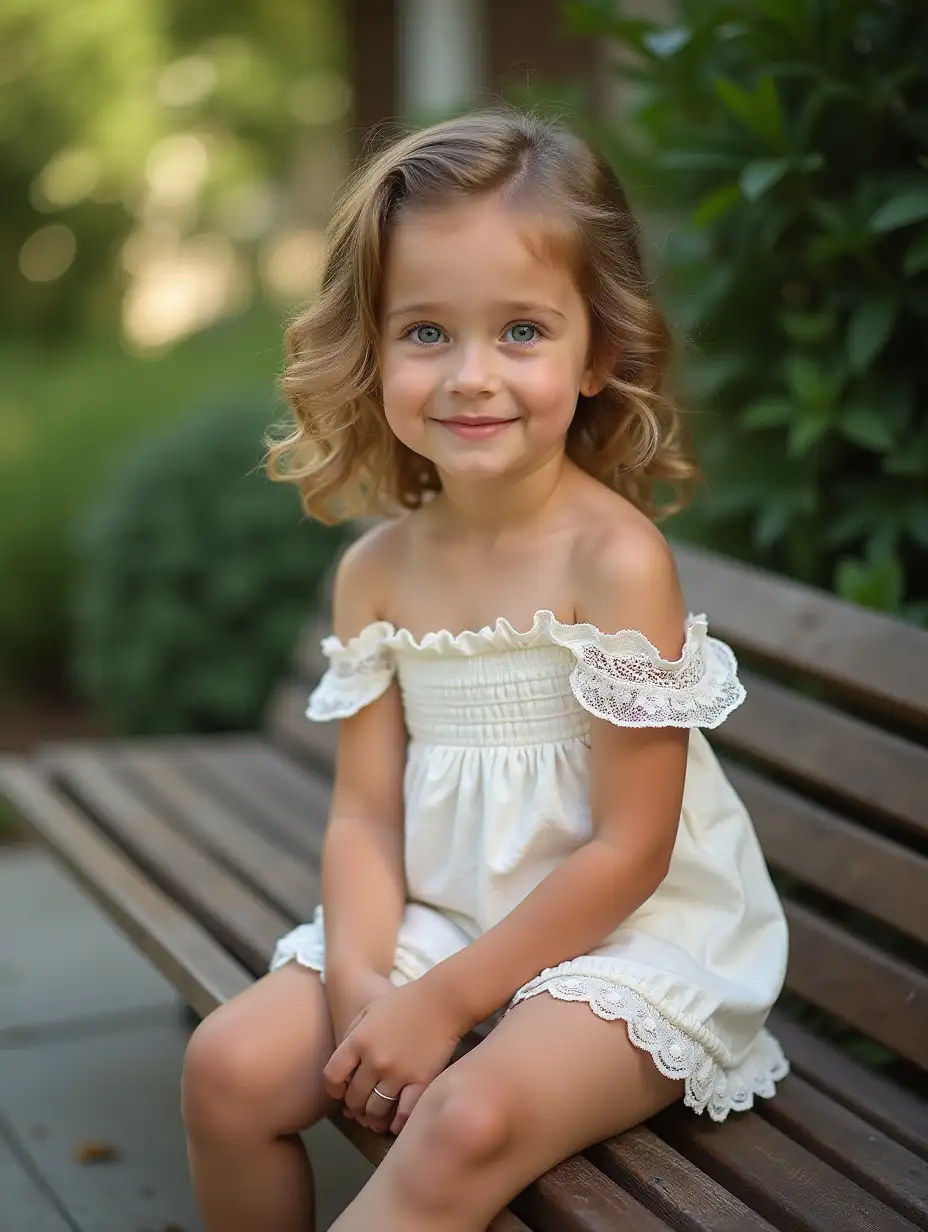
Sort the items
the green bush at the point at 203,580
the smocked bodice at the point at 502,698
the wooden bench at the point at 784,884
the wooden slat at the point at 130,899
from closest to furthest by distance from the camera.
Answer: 1. the wooden bench at the point at 784,884
2. the smocked bodice at the point at 502,698
3. the wooden slat at the point at 130,899
4. the green bush at the point at 203,580

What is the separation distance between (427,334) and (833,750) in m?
0.88

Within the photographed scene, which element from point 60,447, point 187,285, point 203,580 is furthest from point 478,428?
point 187,285

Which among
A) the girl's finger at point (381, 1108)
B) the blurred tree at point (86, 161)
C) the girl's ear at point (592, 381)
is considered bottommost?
the blurred tree at point (86, 161)

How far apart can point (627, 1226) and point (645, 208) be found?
2.04m

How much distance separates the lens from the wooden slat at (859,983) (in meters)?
2.08

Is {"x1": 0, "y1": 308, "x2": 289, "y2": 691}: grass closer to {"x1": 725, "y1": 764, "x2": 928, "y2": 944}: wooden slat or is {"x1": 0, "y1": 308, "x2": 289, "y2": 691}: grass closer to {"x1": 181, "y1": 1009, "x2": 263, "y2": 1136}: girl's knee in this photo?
{"x1": 725, "y1": 764, "x2": 928, "y2": 944}: wooden slat

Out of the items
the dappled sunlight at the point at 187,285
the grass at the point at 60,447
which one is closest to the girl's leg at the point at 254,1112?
the grass at the point at 60,447

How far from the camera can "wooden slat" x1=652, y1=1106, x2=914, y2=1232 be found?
5.54 feet

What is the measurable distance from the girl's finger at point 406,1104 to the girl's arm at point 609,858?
0.11 meters

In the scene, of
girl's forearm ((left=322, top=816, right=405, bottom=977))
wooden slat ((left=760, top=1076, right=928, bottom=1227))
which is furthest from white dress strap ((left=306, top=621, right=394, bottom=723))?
wooden slat ((left=760, top=1076, right=928, bottom=1227))

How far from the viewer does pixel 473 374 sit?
1.85 m

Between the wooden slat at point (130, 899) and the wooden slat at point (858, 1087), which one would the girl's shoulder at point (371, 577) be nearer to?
the wooden slat at point (130, 899)

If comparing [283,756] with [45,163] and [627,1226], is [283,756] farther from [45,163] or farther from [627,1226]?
[45,163]

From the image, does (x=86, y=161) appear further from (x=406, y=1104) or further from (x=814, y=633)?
(x=406, y=1104)
